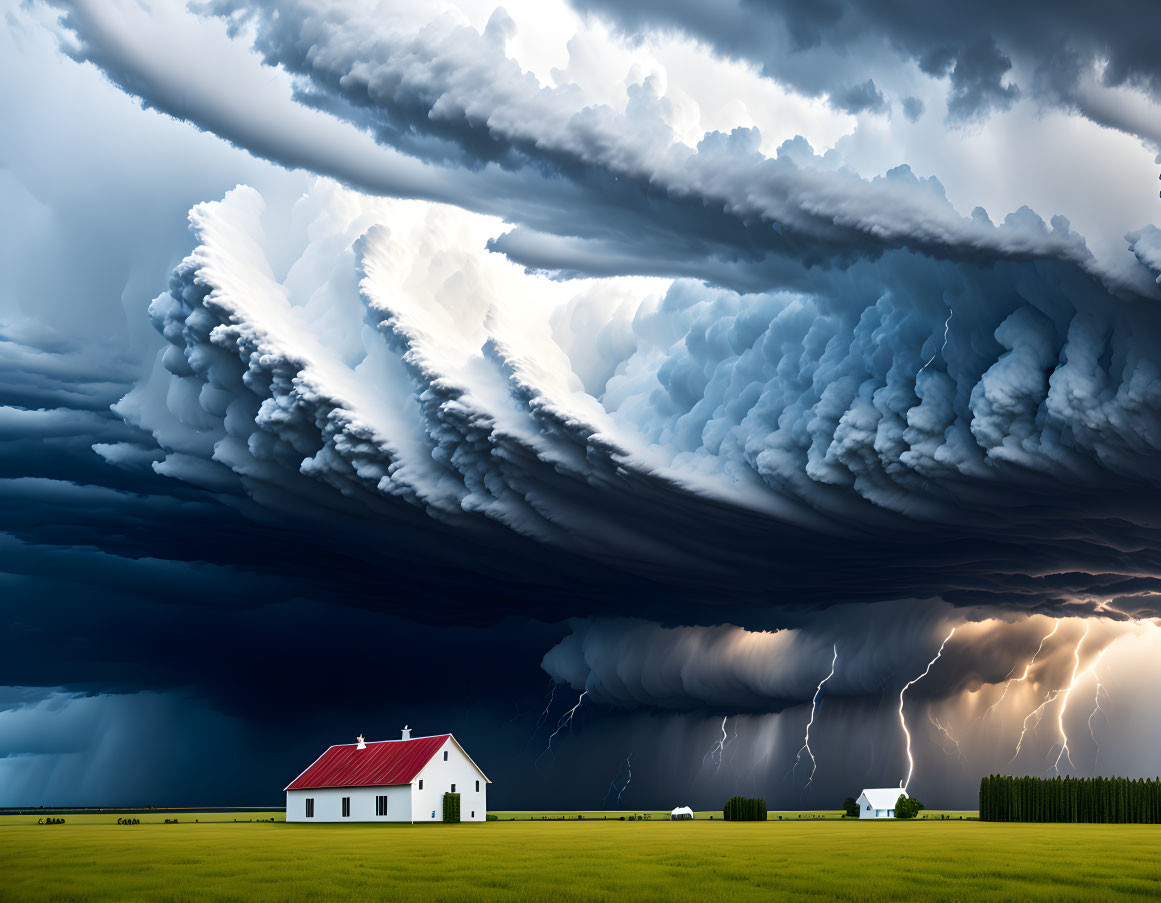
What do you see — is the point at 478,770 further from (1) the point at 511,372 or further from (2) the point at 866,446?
(2) the point at 866,446

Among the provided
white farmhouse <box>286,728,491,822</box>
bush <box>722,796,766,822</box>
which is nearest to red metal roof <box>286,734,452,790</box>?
white farmhouse <box>286,728,491,822</box>

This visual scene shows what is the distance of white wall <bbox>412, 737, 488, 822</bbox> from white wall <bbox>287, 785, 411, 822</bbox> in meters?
1.33

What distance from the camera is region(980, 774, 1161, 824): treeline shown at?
280 ft

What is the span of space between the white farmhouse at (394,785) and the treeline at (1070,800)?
39.3 m

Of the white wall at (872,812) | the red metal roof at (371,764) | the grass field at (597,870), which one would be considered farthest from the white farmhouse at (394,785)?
the white wall at (872,812)

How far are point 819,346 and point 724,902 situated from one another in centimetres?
4829

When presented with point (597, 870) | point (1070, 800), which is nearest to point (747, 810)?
point (1070, 800)

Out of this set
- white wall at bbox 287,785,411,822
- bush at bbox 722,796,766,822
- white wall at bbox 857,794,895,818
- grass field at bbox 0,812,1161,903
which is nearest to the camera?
grass field at bbox 0,812,1161,903

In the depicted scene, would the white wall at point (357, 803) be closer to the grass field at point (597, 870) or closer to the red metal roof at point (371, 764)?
the red metal roof at point (371, 764)

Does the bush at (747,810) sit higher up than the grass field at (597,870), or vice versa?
the grass field at (597,870)

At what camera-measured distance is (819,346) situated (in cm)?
7206

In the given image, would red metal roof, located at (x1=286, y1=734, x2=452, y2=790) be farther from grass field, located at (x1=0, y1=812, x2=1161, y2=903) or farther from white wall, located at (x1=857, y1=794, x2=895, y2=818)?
white wall, located at (x1=857, y1=794, x2=895, y2=818)

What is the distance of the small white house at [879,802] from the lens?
116 meters

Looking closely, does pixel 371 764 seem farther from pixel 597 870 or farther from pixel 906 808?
pixel 597 870
